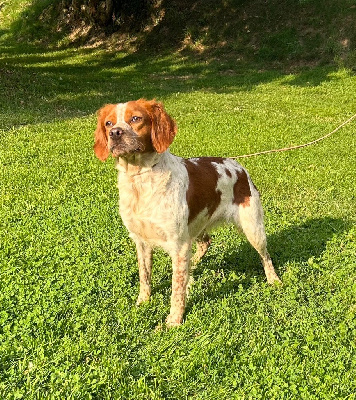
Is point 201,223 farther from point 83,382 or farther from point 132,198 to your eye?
point 83,382

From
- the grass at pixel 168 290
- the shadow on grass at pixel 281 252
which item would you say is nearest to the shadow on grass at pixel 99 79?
the grass at pixel 168 290

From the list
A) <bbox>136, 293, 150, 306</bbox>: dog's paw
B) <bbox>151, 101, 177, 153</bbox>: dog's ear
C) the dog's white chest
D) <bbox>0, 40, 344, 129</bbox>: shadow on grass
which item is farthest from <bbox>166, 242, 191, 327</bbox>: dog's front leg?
<bbox>0, 40, 344, 129</bbox>: shadow on grass

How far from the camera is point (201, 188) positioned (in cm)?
422

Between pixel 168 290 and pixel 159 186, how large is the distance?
1.45 metres

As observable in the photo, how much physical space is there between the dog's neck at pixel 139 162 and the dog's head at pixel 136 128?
0.21 feet

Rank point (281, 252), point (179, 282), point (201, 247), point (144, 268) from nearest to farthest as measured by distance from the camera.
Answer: point (179, 282)
point (144, 268)
point (201, 247)
point (281, 252)

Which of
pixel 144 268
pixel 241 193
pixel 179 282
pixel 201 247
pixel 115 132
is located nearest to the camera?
pixel 115 132

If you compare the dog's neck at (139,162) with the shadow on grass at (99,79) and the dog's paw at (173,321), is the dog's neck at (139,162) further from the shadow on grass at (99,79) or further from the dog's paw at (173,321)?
the shadow on grass at (99,79)

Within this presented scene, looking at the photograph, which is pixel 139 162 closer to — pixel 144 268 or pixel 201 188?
pixel 201 188

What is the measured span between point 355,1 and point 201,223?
75.0 feet

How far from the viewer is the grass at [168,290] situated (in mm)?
3549

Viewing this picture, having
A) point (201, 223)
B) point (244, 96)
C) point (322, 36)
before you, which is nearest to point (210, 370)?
point (201, 223)

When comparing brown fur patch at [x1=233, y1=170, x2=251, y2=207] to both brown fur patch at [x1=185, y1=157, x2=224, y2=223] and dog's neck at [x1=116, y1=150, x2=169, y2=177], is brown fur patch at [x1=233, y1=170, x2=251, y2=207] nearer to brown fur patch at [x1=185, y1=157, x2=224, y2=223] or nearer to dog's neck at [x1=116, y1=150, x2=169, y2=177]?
brown fur patch at [x1=185, y1=157, x2=224, y2=223]

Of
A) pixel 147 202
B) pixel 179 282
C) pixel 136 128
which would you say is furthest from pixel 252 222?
pixel 136 128
